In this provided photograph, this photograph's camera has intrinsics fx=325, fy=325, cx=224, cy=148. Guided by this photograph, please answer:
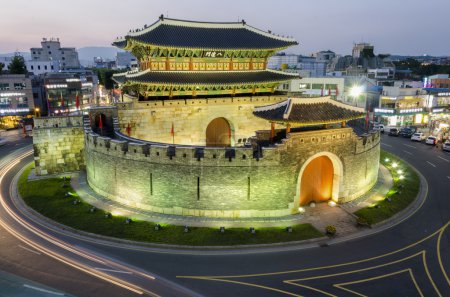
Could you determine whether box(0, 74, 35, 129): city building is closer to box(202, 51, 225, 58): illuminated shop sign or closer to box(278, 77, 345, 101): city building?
box(202, 51, 225, 58): illuminated shop sign

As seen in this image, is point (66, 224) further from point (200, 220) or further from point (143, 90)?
point (143, 90)

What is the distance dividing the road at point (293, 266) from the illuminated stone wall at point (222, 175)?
15.3 ft

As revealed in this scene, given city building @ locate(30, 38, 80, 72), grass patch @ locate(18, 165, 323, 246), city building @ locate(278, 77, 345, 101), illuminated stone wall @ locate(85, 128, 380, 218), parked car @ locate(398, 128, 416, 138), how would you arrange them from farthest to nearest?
1. city building @ locate(30, 38, 80, 72)
2. city building @ locate(278, 77, 345, 101)
3. parked car @ locate(398, 128, 416, 138)
4. illuminated stone wall @ locate(85, 128, 380, 218)
5. grass patch @ locate(18, 165, 323, 246)

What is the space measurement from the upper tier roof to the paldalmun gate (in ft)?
0.44

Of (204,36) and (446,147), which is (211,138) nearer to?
(204,36)

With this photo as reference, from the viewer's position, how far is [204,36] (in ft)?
117

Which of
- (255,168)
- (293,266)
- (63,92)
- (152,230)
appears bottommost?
(293,266)

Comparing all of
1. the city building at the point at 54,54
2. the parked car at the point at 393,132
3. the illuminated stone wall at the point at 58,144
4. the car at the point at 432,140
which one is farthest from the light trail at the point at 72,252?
the city building at the point at 54,54

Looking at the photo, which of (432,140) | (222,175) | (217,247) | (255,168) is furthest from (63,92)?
(432,140)

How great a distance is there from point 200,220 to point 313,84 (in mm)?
53028

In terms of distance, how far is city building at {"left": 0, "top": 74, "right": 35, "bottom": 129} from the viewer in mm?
59969

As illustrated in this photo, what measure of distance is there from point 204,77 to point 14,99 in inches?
1790

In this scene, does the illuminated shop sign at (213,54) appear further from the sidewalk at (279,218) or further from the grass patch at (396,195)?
the grass patch at (396,195)

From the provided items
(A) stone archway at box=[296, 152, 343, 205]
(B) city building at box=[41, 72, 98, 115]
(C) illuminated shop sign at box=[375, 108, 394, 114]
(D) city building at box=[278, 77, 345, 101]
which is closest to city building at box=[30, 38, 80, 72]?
(B) city building at box=[41, 72, 98, 115]
